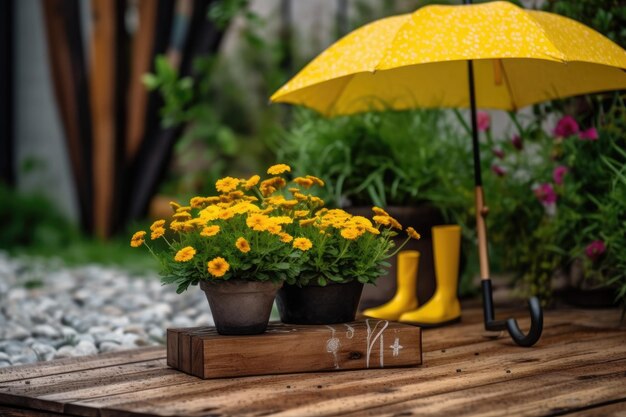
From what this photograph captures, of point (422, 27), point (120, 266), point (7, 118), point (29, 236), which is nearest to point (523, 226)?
point (422, 27)

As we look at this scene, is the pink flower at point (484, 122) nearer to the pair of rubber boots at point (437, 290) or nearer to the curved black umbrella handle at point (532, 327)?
the pair of rubber boots at point (437, 290)

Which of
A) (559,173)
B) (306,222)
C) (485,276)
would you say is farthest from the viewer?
(559,173)

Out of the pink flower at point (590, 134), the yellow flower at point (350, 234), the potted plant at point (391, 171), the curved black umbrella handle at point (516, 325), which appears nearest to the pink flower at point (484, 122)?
the potted plant at point (391, 171)

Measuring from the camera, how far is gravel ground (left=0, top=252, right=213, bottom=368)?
3.39m

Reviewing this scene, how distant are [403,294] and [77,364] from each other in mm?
1158

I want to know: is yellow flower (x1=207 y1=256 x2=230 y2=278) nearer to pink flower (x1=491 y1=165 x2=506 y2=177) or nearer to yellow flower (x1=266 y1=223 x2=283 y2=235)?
yellow flower (x1=266 y1=223 x2=283 y2=235)

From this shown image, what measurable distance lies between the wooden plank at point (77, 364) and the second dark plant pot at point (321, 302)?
46cm

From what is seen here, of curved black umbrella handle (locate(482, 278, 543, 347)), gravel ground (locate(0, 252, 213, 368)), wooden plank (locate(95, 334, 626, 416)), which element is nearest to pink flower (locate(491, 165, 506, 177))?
curved black umbrella handle (locate(482, 278, 543, 347))

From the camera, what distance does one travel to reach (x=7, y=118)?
8.34m

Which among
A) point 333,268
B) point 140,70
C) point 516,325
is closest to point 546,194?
point 516,325

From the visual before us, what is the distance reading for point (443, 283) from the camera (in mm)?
3393

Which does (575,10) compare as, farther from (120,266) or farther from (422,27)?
(120,266)

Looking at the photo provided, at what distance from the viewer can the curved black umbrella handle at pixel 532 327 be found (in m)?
2.81

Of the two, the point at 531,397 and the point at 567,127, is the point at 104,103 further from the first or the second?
the point at 531,397
